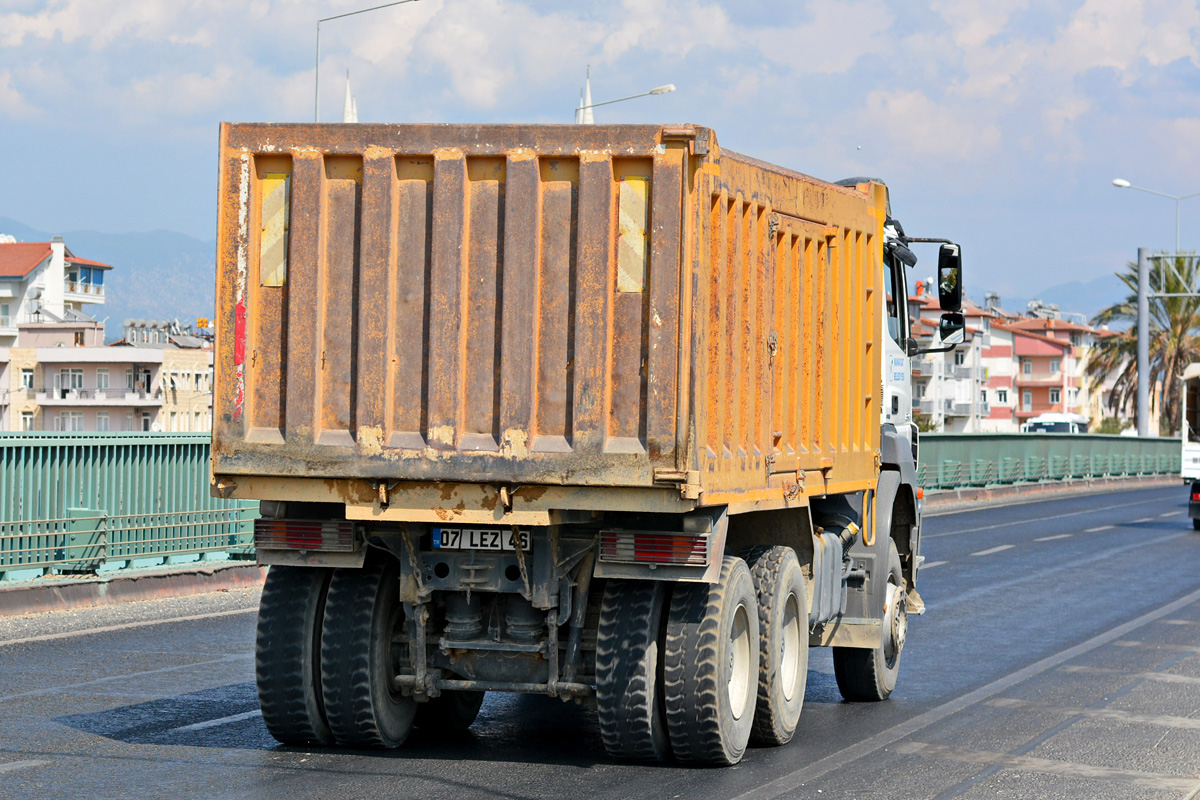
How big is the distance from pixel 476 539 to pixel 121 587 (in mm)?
8170

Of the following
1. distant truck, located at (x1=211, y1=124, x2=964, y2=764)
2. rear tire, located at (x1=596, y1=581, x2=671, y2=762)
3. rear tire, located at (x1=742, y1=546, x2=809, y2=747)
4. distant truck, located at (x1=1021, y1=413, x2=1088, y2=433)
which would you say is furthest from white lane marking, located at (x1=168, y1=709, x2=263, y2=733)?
distant truck, located at (x1=1021, y1=413, x2=1088, y2=433)

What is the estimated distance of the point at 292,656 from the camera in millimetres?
7898


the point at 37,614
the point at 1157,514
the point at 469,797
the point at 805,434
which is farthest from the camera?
the point at 1157,514

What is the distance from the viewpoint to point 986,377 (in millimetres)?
131750

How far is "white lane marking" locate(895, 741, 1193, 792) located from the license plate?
Result: 96.4 inches

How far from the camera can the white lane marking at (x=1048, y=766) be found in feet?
25.2

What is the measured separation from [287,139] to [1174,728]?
5.89 m

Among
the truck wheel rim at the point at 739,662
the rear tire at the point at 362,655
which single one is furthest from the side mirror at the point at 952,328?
the rear tire at the point at 362,655

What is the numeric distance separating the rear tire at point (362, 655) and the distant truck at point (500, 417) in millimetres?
14

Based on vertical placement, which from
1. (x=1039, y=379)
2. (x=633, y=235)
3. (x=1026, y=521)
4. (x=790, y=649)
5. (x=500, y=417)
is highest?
(x=1039, y=379)

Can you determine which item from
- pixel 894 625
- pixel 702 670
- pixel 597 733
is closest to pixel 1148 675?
pixel 894 625

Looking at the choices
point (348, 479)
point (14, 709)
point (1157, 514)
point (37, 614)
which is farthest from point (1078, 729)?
point (1157, 514)

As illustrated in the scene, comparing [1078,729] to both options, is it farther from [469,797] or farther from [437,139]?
[437,139]

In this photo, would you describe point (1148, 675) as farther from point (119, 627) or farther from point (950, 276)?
point (119, 627)
